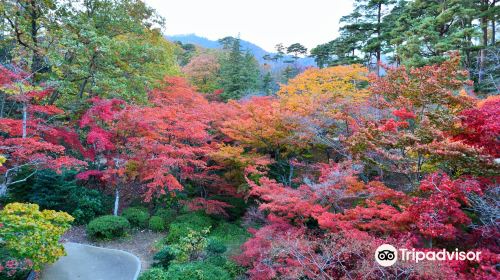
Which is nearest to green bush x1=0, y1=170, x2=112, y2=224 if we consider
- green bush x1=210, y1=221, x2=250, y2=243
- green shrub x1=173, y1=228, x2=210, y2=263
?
green bush x1=210, y1=221, x2=250, y2=243

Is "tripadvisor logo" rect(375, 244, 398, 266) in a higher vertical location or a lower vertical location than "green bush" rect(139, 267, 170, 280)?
higher

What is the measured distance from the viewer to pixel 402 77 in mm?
9266

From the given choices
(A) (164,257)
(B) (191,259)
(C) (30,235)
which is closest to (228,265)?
(B) (191,259)

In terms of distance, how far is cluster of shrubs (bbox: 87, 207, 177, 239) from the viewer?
10992 millimetres

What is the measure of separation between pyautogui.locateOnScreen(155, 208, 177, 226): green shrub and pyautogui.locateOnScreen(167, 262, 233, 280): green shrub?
439 centimetres

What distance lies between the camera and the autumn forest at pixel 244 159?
6387mm

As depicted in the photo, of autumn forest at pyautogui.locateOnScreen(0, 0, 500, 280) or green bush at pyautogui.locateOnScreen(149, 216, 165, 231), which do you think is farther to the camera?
green bush at pyautogui.locateOnScreen(149, 216, 165, 231)

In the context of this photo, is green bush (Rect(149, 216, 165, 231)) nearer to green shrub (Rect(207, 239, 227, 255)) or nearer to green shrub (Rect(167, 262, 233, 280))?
green shrub (Rect(207, 239, 227, 255))

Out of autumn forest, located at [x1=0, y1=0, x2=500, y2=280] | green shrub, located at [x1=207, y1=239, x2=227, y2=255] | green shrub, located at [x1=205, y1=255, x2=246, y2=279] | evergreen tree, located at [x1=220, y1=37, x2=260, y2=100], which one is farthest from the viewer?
evergreen tree, located at [x1=220, y1=37, x2=260, y2=100]

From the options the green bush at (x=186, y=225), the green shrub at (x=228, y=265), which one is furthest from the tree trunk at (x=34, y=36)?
the green shrub at (x=228, y=265)

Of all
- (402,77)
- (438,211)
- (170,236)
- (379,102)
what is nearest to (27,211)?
(170,236)

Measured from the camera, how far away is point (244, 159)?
11.9m

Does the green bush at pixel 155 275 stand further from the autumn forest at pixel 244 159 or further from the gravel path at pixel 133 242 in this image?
the gravel path at pixel 133 242

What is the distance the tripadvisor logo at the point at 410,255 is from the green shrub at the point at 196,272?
4616 mm
